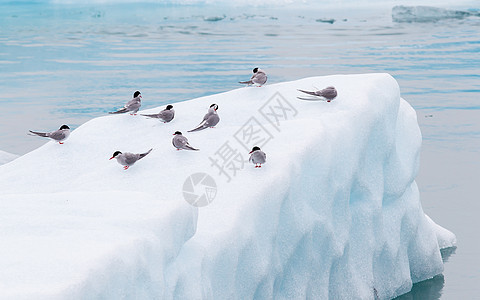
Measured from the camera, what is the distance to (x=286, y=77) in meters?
30.7

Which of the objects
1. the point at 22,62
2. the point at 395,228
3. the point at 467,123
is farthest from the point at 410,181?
the point at 22,62

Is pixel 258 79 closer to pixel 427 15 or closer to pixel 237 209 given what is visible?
pixel 237 209

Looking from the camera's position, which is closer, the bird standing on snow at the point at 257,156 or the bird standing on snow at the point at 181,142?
the bird standing on snow at the point at 257,156

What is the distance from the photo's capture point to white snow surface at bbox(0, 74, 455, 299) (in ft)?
13.7

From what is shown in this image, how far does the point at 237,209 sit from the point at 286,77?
84.2ft

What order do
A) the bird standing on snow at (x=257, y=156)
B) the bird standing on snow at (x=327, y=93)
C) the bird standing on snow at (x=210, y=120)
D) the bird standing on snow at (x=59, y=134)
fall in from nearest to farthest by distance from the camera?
the bird standing on snow at (x=257, y=156) → the bird standing on snow at (x=210, y=120) → the bird standing on snow at (x=327, y=93) → the bird standing on snow at (x=59, y=134)

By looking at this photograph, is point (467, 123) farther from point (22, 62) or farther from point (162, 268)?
point (22, 62)

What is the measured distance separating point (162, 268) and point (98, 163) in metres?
2.96

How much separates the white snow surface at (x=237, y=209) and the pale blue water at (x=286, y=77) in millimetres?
1397

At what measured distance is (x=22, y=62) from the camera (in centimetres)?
3916

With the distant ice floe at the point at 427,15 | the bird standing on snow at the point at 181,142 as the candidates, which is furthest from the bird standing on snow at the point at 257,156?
the distant ice floe at the point at 427,15

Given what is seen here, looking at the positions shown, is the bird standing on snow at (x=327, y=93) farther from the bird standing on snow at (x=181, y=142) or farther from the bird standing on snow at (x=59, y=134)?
the bird standing on snow at (x=59, y=134)

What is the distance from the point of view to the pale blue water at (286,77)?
1197 centimetres

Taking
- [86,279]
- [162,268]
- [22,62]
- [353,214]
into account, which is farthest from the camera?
[22,62]
